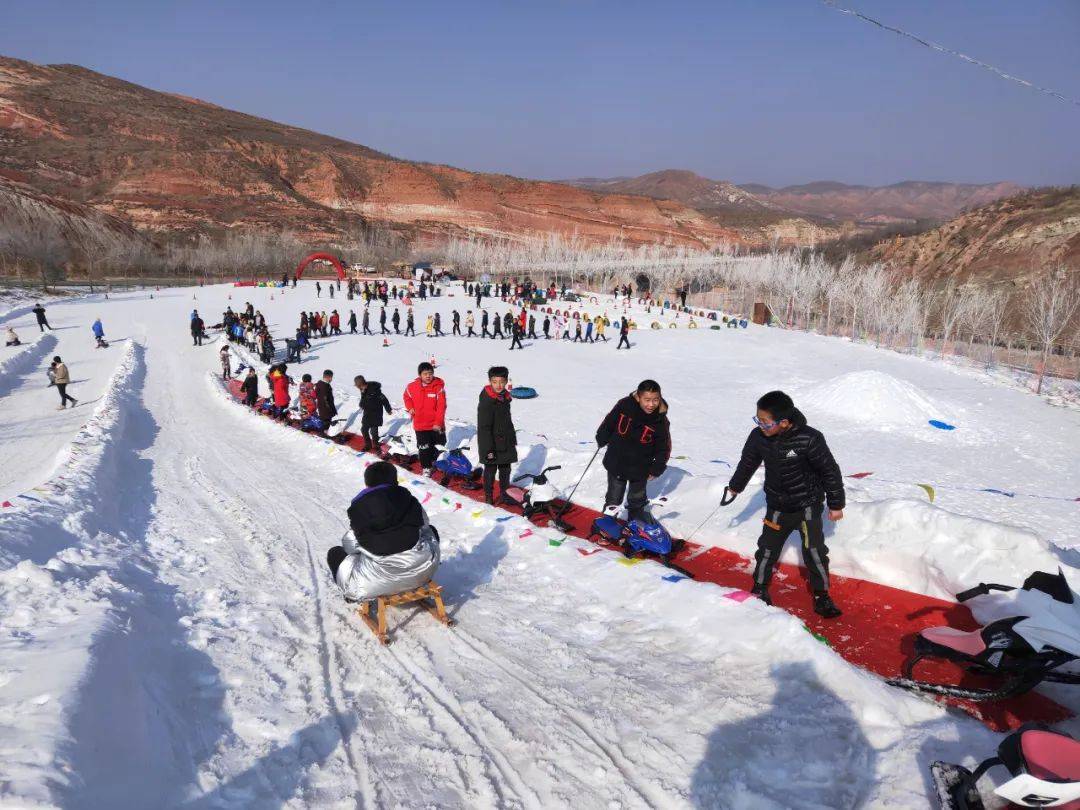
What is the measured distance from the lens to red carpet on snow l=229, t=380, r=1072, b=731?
3.31m

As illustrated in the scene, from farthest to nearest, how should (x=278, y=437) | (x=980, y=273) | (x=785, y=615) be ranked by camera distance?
(x=980, y=273) < (x=278, y=437) < (x=785, y=615)

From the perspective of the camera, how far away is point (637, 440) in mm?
5480

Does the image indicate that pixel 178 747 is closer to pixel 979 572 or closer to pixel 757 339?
pixel 979 572

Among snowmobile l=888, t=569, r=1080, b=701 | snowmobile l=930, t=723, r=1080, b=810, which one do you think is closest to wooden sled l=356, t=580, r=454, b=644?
snowmobile l=888, t=569, r=1080, b=701

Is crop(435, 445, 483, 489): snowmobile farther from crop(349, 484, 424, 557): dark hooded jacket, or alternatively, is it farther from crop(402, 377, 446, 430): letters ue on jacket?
crop(349, 484, 424, 557): dark hooded jacket

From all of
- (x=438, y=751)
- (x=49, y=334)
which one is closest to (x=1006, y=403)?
(x=438, y=751)

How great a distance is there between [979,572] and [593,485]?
4212 mm

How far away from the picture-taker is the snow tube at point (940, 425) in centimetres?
1484

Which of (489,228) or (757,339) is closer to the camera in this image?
(757,339)

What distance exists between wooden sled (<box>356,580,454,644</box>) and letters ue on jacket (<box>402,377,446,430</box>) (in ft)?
12.9

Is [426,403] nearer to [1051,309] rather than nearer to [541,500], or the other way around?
[541,500]

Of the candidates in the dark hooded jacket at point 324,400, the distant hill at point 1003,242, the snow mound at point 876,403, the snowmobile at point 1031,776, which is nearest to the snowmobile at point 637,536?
the snowmobile at point 1031,776

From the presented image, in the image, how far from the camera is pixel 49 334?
2566 centimetres

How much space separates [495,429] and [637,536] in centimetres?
212
